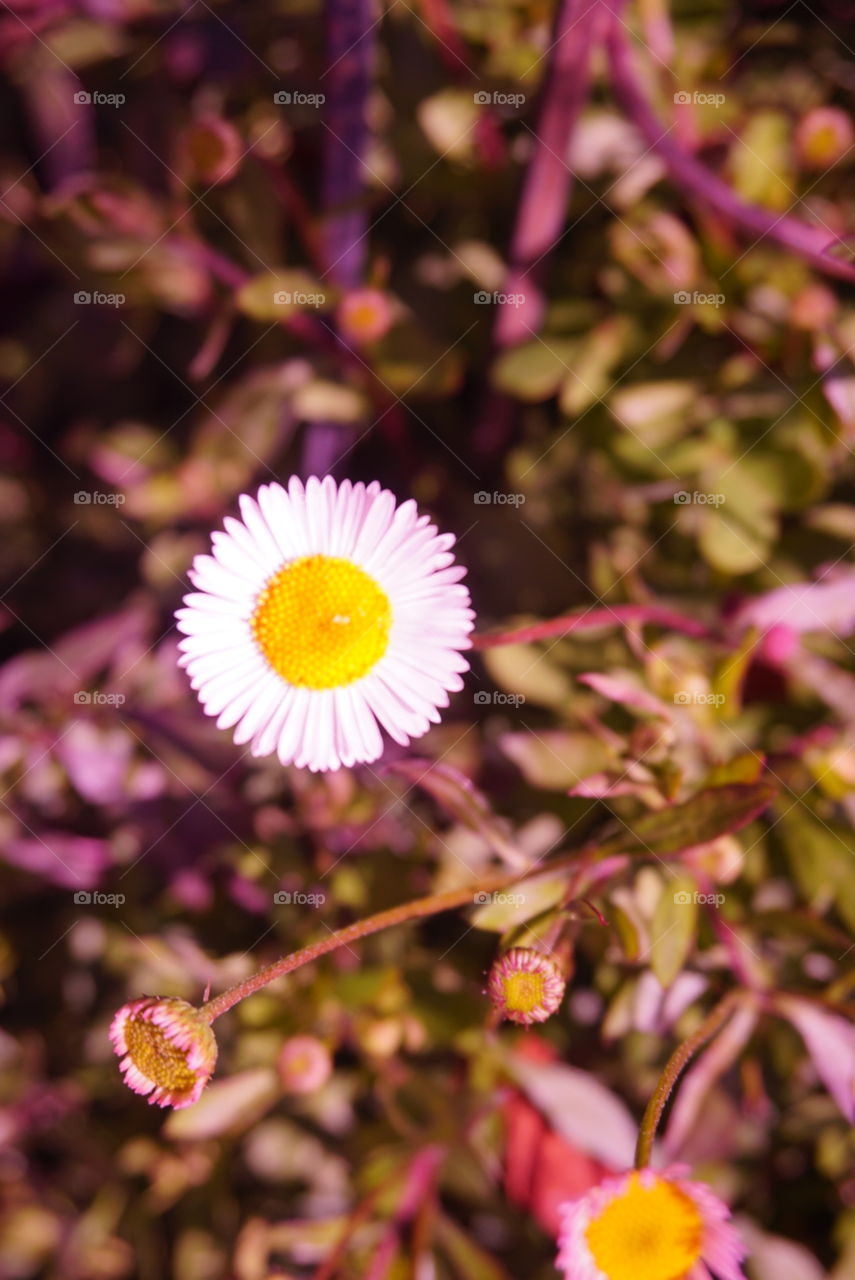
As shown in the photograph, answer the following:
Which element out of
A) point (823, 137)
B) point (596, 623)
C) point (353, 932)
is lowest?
point (353, 932)

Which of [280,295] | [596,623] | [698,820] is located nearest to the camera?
[698,820]

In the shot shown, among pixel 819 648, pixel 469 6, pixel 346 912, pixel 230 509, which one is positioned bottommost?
pixel 346 912

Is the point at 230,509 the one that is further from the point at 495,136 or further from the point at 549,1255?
the point at 549,1255

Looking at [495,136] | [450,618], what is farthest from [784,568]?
[495,136]

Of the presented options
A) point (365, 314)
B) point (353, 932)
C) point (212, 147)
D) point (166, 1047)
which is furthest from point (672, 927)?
point (212, 147)

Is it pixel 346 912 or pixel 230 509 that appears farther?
pixel 230 509

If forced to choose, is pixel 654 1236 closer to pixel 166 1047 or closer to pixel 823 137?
pixel 166 1047
